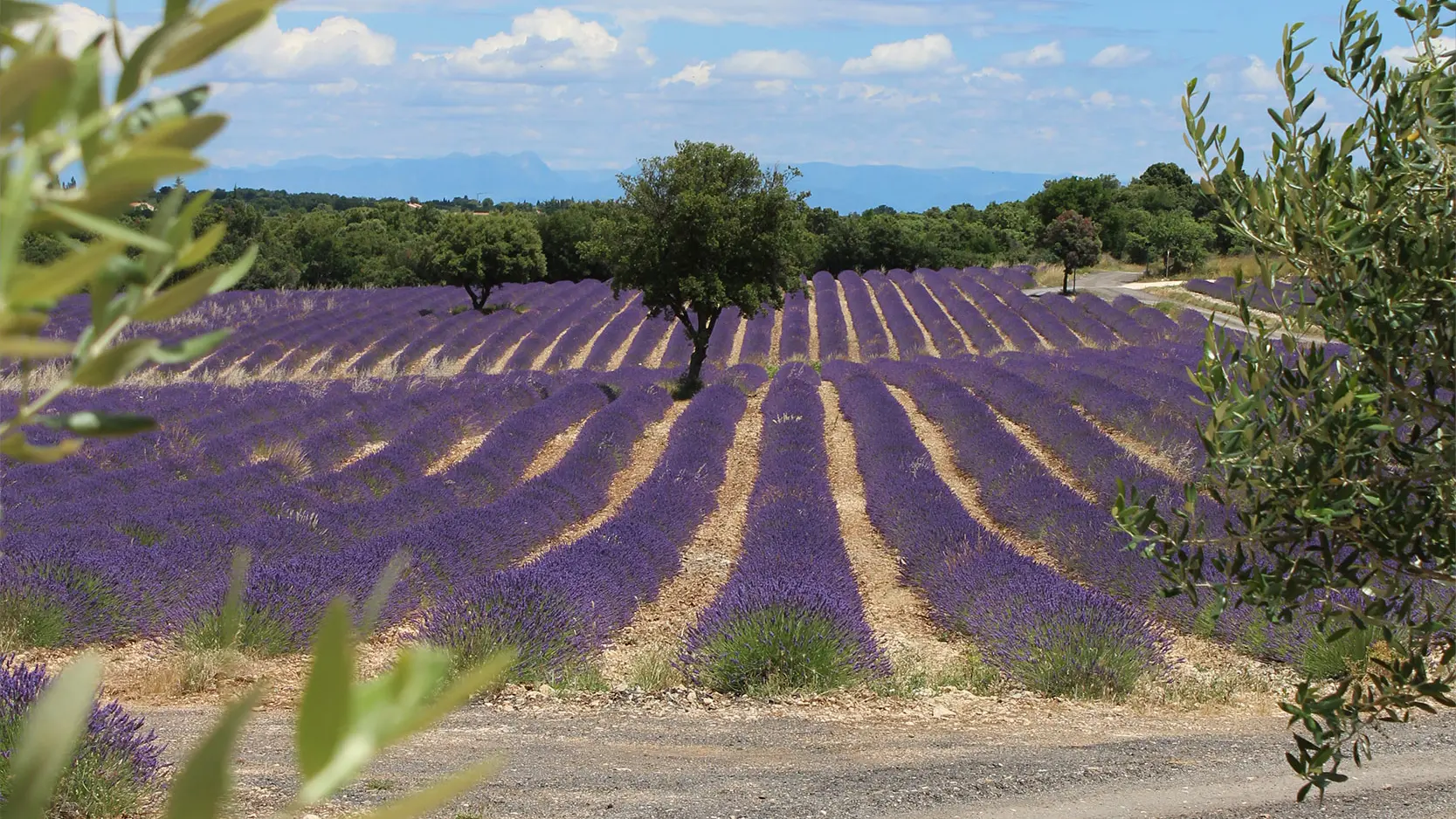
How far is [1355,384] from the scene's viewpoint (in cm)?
231

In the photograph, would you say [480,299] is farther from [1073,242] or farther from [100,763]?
[100,763]

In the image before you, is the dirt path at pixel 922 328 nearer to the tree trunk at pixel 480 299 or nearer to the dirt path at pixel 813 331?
the dirt path at pixel 813 331

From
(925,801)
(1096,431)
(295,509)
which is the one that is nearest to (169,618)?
(295,509)

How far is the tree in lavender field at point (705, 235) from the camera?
1922 centimetres

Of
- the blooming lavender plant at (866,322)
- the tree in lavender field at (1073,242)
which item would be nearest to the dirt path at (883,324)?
the blooming lavender plant at (866,322)

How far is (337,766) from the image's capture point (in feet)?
1.50

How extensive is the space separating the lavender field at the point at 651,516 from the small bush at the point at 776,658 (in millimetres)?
14

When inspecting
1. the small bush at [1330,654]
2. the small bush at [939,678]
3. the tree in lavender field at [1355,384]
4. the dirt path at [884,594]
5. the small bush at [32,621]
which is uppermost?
the tree in lavender field at [1355,384]

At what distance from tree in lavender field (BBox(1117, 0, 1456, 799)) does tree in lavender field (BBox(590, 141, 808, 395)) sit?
16.5m

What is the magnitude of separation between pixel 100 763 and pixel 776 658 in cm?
312

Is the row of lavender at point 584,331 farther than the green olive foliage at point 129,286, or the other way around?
the row of lavender at point 584,331

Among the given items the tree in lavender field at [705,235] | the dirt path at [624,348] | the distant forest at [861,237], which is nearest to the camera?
the tree in lavender field at [705,235]

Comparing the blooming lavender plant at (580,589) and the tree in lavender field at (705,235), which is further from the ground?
the tree in lavender field at (705,235)

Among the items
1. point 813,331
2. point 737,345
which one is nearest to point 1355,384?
point 737,345
